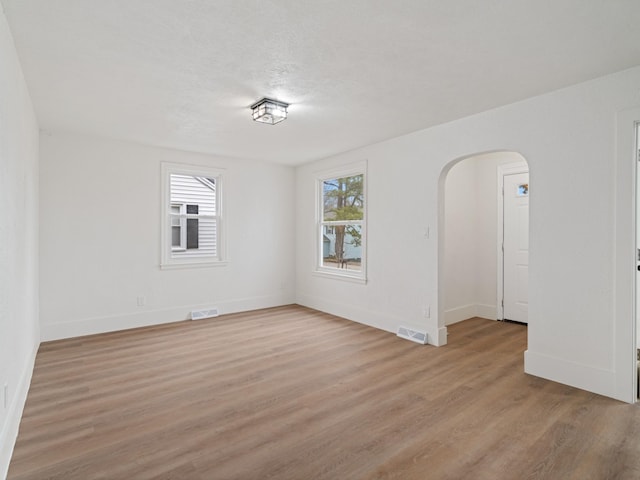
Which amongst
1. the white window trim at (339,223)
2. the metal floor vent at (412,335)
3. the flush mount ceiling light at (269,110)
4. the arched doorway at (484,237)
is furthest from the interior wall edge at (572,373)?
the flush mount ceiling light at (269,110)

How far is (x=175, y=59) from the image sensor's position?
8.07ft

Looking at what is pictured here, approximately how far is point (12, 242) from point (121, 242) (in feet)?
8.53

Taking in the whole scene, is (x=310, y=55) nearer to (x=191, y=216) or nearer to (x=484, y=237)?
(x=191, y=216)

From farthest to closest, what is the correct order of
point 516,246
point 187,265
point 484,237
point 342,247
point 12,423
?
point 342,247, point 484,237, point 187,265, point 516,246, point 12,423

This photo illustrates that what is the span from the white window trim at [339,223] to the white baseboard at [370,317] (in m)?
0.42

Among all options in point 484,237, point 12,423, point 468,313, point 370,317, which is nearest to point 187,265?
point 370,317

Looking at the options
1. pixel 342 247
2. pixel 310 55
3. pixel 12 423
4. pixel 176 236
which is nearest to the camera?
pixel 12 423

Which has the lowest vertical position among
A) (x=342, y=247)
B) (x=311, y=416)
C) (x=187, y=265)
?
(x=311, y=416)

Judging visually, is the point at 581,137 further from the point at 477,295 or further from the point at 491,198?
the point at 477,295

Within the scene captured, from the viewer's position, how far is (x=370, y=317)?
4.87 m

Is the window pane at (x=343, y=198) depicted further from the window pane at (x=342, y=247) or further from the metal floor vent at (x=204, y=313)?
the metal floor vent at (x=204, y=313)

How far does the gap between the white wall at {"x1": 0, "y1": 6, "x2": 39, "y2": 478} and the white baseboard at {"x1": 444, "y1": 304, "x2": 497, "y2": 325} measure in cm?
455

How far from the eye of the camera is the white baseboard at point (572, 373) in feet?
9.02

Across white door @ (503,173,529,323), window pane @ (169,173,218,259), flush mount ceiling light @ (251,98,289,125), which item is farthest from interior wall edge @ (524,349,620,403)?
window pane @ (169,173,218,259)
